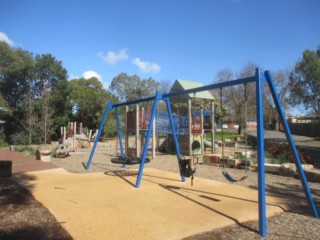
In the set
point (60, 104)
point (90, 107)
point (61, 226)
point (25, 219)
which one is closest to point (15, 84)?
point (60, 104)

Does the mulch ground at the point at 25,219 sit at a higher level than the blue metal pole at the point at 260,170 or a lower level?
lower

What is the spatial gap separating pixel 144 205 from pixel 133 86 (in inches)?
2460

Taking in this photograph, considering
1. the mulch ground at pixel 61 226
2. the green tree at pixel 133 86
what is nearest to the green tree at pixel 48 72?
the mulch ground at pixel 61 226

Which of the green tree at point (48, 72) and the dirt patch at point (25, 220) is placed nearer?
the dirt patch at point (25, 220)

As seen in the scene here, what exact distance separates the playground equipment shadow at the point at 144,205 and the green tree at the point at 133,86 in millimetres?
58303

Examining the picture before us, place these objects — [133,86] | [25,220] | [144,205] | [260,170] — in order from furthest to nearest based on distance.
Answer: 1. [133,86]
2. [144,205]
3. [25,220]
4. [260,170]

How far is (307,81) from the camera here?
33.6m

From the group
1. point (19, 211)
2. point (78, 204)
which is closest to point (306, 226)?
point (78, 204)

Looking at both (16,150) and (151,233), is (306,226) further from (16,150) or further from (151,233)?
(16,150)

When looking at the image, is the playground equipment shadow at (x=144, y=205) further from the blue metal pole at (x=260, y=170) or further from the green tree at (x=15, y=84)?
the green tree at (x=15, y=84)

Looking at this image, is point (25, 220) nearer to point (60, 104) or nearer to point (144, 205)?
point (144, 205)

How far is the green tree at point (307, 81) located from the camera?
3206 cm

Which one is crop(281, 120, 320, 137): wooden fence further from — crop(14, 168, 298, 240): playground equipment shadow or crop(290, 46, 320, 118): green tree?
crop(14, 168, 298, 240): playground equipment shadow

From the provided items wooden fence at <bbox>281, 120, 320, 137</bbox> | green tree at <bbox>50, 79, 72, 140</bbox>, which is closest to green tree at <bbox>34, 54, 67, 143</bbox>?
green tree at <bbox>50, 79, 72, 140</bbox>
